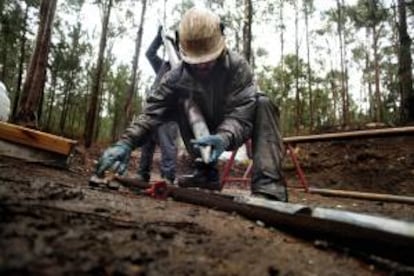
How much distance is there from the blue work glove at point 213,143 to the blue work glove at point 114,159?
1.60ft

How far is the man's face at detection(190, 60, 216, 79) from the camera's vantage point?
2639 mm

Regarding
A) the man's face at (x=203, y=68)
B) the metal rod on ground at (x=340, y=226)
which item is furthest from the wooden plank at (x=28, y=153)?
the metal rod on ground at (x=340, y=226)

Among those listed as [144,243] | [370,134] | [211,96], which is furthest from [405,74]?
[144,243]

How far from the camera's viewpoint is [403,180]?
612 centimetres

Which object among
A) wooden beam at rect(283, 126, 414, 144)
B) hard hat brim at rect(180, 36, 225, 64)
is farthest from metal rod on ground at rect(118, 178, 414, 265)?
wooden beam at rect(283, 126, 414, 144)

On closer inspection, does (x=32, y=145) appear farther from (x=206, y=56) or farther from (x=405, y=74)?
(x=405, y=74)

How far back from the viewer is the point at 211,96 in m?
2.69

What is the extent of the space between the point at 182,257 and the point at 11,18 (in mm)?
19486

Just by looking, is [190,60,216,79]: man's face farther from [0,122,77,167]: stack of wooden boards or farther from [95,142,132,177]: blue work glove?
[0,122,77,167]: stack of wooden boards

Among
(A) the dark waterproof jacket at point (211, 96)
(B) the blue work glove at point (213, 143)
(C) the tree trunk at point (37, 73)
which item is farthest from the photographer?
(C) the tree trunk at point (37, 73)

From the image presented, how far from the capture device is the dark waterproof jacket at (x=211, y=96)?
253 cm

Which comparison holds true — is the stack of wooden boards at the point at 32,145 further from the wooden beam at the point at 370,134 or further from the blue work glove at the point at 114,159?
the wooden beam at the point at 370,134

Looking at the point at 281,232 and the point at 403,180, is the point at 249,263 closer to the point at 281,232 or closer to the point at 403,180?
the point at 281,232

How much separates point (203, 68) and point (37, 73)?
172 inches
